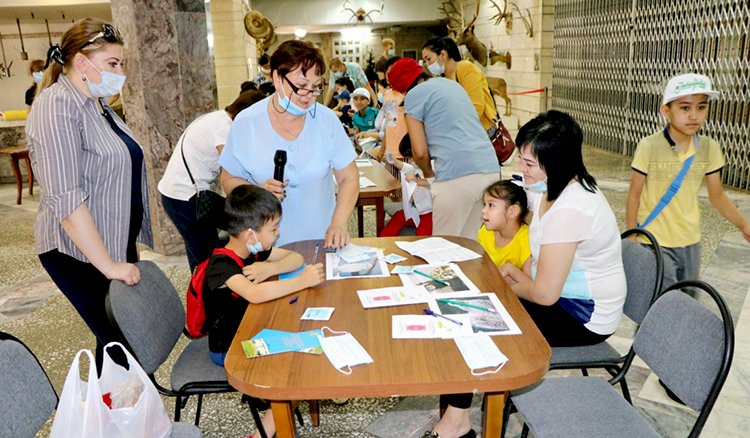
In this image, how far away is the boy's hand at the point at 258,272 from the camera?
1.91 metres

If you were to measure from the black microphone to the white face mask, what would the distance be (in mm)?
810

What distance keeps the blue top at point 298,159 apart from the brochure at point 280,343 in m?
0.82

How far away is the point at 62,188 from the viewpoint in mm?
1836

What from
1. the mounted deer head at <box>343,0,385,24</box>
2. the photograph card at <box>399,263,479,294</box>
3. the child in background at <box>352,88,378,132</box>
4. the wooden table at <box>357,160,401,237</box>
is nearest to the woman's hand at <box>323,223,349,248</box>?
the photograph card at <box>399,263,479,294</box>

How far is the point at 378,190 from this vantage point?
3.51m

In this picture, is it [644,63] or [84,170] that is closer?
[84,170]

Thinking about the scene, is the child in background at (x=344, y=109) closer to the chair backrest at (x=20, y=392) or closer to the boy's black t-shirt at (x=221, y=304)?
the boy's black t-shirt at (x=221, y=304)

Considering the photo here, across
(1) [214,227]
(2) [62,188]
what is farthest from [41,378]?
(1) [214,227]

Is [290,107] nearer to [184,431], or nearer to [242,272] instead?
[242,272]

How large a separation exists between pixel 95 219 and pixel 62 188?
0.21 metres

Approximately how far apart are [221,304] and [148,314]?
246 mm

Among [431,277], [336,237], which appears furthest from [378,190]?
[431,277]

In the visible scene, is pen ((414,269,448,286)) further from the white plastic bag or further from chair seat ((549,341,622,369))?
Result: the white plastic bag

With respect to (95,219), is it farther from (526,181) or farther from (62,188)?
(526,181)
